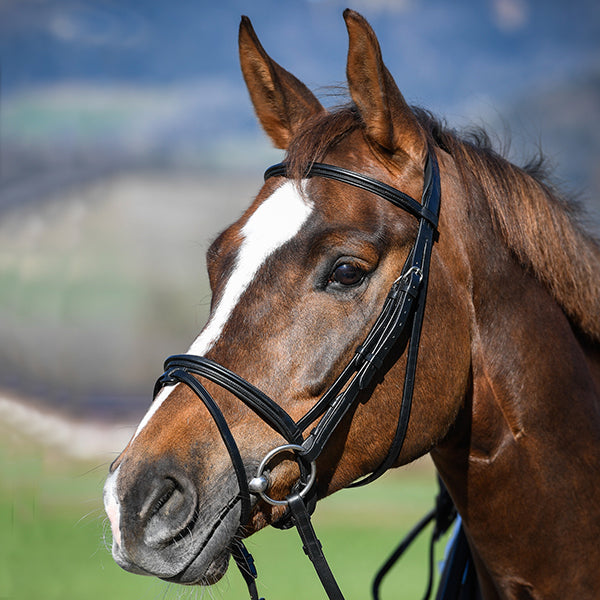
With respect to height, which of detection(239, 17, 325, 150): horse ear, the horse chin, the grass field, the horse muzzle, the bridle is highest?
detection(239, 17, 325, 150): horse ear

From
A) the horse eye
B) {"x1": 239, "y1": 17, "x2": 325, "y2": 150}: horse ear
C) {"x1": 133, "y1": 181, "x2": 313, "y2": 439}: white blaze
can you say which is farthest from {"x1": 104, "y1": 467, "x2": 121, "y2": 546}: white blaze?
{"x1": 239, "y1": 17, "x2": 325, "y2": 150}: horse ear

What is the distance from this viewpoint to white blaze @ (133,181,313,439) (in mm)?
1496

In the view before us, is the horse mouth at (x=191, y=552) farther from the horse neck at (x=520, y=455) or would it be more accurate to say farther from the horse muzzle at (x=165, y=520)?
the horse neck at (x=520, y=455)

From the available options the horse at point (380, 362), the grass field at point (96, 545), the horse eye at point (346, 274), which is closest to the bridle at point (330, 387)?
the horse at point (380, 362)

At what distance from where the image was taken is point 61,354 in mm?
6062

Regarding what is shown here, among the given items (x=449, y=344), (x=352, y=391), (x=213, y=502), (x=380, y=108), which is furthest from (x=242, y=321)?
(x=380, y=108)

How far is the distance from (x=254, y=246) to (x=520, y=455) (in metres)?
0.96

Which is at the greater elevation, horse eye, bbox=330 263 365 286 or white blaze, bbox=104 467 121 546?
horse eye, bbox=330 263 365 286

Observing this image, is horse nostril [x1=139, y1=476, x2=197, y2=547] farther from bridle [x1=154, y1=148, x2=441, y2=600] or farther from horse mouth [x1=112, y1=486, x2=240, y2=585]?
bridle [x1=154, y1=148, x2=441, y2=600]

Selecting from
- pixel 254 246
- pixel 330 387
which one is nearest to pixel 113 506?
pixel 330 387

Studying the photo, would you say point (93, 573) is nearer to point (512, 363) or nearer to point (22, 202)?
point (22, 202)

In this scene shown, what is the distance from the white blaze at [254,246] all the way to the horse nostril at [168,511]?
18 centimetres

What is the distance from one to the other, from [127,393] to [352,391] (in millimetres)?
6752

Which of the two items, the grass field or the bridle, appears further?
the grass field
